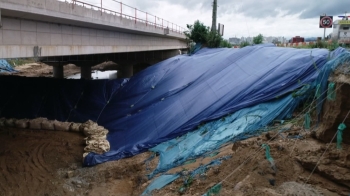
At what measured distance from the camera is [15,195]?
8.76 meters

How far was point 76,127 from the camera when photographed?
13.7 m

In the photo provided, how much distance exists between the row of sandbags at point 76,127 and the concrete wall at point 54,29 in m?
3.53

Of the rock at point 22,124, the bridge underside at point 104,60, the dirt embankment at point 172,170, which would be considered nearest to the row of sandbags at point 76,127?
the rock at point 22,124

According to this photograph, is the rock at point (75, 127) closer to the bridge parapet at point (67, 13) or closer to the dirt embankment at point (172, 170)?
the dirt embankment at point (172, 170)

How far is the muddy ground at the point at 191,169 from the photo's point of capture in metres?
5.20

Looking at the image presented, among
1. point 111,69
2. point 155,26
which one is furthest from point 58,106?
point 111,69

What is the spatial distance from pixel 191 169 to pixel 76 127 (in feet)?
26.6

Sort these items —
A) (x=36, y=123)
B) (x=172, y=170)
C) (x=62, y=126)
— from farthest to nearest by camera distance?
(x=36, y=123) < (x=62, y=126) < (x=172, y=170)

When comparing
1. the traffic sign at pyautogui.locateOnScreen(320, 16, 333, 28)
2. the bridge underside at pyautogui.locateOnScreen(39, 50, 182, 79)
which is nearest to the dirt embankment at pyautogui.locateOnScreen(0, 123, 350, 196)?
the traffic sign at pyautogui.locateOnScreen(320, 16, 333, 28)

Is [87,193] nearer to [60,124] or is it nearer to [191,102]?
[191,102]

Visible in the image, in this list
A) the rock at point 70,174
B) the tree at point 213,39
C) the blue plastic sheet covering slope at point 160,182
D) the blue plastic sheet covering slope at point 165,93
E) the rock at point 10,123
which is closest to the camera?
the blue plastic sheet covering slope at point 160,182

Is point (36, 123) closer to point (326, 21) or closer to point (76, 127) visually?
point (76, 127)

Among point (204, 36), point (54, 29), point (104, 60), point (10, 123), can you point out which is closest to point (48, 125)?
point (10, 123)

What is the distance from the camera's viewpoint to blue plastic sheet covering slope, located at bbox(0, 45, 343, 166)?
10055mm
